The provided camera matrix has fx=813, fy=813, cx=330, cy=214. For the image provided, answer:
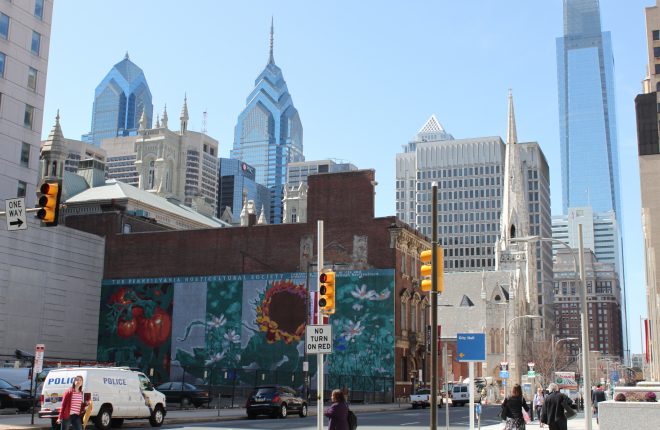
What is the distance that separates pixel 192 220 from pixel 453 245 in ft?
339

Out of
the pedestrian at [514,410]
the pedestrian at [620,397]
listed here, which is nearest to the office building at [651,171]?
the pedestrian at [514,410]

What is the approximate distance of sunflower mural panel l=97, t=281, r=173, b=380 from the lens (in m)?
69.0

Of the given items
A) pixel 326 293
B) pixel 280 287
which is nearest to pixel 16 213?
pixel 326 293

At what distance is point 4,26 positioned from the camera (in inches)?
2347

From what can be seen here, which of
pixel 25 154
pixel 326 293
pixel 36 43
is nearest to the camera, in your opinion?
pixel 326 293

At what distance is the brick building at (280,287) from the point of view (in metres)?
64.0

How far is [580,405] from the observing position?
61219mm

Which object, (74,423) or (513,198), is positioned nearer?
(74,423)

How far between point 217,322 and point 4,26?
28.2m

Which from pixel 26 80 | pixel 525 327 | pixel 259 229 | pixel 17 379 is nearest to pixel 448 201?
pixel 525 327

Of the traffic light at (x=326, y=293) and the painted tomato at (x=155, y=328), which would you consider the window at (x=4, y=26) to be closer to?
the painted tomato at (x=155, y=328)

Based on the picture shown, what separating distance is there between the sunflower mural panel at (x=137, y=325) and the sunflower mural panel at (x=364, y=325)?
14827 mm

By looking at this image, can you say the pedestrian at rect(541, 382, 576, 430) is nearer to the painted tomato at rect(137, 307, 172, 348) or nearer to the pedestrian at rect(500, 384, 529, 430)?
the pedestrian at rect(500, 384, 529, 430)

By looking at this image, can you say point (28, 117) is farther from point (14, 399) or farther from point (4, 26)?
point (14, 399)
